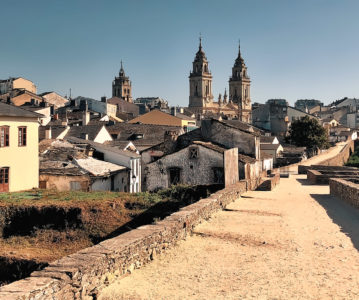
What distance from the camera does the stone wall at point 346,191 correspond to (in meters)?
18.5

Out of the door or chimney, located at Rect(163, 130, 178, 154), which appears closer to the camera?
the door

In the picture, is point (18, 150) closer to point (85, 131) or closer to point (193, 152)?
point (193, 152)

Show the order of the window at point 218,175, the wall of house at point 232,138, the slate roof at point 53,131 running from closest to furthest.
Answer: the window at point 218,175 → the wall of house at point 232,138 → the slate roof at point 53,131

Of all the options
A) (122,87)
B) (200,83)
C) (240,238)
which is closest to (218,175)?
(240,238)

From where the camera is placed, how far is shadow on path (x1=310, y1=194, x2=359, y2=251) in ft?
41.6

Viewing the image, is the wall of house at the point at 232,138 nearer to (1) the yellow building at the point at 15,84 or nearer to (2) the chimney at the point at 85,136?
(2) the chimney at the point at 85,136

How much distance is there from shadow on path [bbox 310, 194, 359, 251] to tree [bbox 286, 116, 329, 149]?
5043 centimetres

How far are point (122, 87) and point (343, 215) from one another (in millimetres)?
145321

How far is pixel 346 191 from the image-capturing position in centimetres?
2036

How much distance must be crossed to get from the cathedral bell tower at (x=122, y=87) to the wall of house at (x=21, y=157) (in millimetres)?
130766

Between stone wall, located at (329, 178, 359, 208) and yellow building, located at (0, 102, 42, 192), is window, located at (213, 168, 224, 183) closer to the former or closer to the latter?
stone wall, located at (329, 178, 359, 208)

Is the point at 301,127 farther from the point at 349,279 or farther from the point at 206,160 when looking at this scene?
the point at 349,279

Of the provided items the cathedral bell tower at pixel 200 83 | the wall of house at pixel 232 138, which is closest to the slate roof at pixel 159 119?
the wall of house at pixel 232 138

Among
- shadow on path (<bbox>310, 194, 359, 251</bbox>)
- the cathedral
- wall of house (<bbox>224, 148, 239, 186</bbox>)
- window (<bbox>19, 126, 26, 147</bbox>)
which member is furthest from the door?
the cathedral
